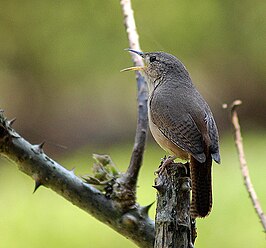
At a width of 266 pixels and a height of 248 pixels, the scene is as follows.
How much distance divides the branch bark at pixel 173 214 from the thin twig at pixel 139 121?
0.31m

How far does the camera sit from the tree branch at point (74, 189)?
1.95m

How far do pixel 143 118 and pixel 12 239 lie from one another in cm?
251

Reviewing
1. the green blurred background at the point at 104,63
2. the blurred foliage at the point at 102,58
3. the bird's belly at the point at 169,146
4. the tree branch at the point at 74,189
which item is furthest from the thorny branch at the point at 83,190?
the blurred foliage at the point at 102,58

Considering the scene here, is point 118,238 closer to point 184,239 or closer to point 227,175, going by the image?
point 227,175

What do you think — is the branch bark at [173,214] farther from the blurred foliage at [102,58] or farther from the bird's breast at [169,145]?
the blurred foliage at [102,58]

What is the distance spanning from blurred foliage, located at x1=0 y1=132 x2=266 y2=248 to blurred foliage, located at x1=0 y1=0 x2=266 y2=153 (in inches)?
98.3

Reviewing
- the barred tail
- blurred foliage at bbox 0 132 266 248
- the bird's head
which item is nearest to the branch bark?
the barred tail

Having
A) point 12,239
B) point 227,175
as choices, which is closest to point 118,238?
point 12,239

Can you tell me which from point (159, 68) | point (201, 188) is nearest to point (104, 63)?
point (159, 68)

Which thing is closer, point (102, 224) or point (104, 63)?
point (102, 224)

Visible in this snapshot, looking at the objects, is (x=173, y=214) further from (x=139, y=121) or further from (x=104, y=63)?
(x=104, y=63)

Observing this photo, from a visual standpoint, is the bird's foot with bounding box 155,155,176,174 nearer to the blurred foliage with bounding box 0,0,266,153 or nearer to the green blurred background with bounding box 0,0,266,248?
the green blurred background with bounding box 0,0,266,248

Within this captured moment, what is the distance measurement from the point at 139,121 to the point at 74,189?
12.9 inches

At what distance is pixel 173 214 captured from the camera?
170cm
